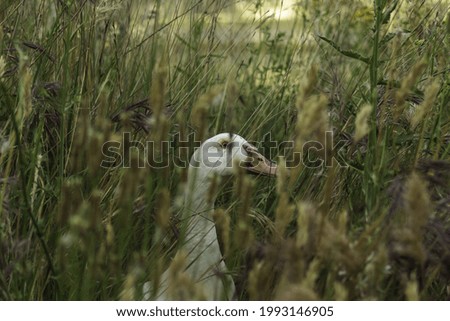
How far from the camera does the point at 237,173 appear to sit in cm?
192

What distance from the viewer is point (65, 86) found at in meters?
2.87

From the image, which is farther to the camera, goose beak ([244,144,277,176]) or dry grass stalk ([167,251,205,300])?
goose beak ([244,144,277,176])

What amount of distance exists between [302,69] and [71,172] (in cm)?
136

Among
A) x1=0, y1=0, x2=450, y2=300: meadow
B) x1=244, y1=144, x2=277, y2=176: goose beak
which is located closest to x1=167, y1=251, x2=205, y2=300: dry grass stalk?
x1=0, y1=0, x2=450, y2=300: meadow

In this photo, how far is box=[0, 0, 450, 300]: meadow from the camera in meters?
1.83

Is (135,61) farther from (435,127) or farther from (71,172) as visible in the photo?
(435,127)

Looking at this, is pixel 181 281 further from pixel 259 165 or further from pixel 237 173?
pixel 259 165

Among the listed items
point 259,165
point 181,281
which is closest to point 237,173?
point 181,281

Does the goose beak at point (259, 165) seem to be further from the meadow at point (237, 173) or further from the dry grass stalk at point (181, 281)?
the dry grass stalk at point (181, 281)

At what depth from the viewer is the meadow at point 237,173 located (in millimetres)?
1825

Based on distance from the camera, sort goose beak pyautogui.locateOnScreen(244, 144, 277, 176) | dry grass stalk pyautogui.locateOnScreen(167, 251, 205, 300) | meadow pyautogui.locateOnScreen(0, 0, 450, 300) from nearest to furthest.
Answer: dry grass stalk pyautogui.locateOnScreen(167, 251, 205, 300) < meadow pyautogui.locateOnScreen(0, 0, 450, 300) < goose beak pyautogui.locateOnScreen(244, 144, 277, 176)

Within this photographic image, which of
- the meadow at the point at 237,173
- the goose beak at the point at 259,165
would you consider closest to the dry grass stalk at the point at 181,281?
the meadow at the point at 237,173

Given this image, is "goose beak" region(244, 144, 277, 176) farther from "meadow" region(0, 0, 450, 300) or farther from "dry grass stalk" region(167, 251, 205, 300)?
"dry grass stalk" region(167, 251, 205, 300)
